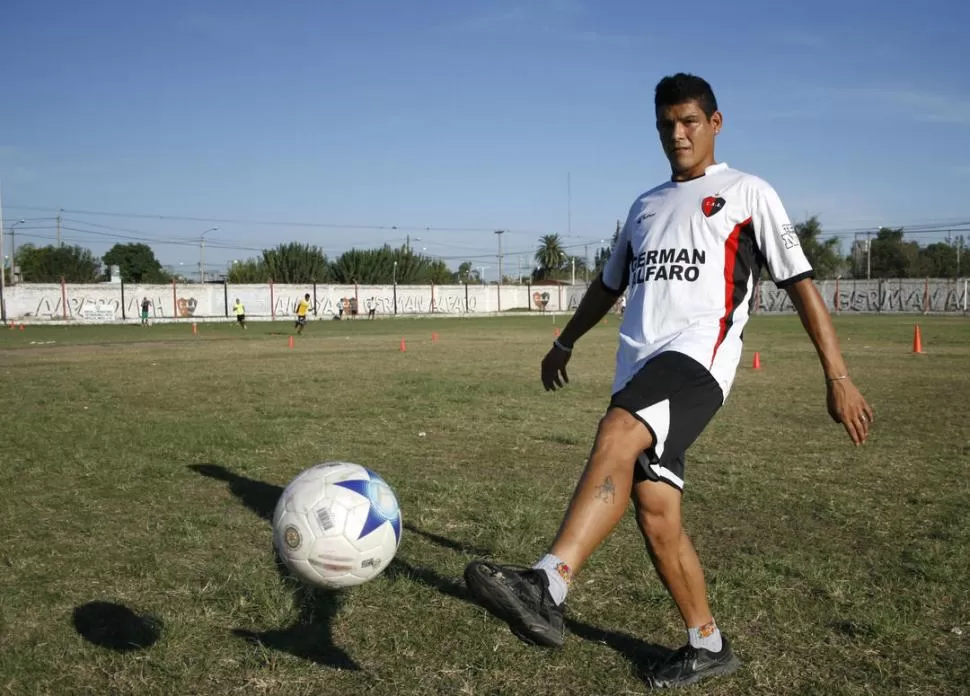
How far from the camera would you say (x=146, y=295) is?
5706 centimetres

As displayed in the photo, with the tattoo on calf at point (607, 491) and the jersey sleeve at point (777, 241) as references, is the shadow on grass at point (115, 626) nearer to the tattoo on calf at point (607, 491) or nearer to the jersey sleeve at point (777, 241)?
the tattoo on calf at point (607, 491)

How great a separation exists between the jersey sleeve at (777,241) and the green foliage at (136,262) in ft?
371

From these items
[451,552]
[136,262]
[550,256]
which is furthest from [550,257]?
[451,552]

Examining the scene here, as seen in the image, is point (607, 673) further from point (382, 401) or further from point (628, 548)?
point (382, 401)

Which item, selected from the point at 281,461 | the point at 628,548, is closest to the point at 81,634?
the point at 628,548

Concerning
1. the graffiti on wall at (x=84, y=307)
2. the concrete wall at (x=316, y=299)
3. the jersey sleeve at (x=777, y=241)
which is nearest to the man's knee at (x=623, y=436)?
the jersey sleeve at (x=777, y=241)

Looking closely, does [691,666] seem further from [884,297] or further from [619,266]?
[884,297]

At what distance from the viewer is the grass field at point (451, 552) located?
3.48 meters

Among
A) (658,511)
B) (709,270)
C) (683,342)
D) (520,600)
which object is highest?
(709,270)

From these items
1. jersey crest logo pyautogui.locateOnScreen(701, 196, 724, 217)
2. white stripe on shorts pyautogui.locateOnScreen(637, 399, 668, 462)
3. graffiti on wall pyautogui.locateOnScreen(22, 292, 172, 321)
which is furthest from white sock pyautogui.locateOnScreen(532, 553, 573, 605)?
graffiti on wall pyautogui.locateOnScreen(22, 292, 172, 321)

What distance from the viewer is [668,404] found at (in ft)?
10.1

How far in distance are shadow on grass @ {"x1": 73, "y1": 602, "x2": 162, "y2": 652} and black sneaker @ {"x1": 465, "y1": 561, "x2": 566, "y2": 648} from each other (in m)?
1.78

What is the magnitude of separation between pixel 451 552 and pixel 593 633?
55.7 inches

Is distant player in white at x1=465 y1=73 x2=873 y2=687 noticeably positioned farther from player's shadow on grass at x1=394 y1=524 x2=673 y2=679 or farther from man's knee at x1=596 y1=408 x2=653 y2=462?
player's shadow on grass at x1=394 y1=524 x2=673 y2=679
